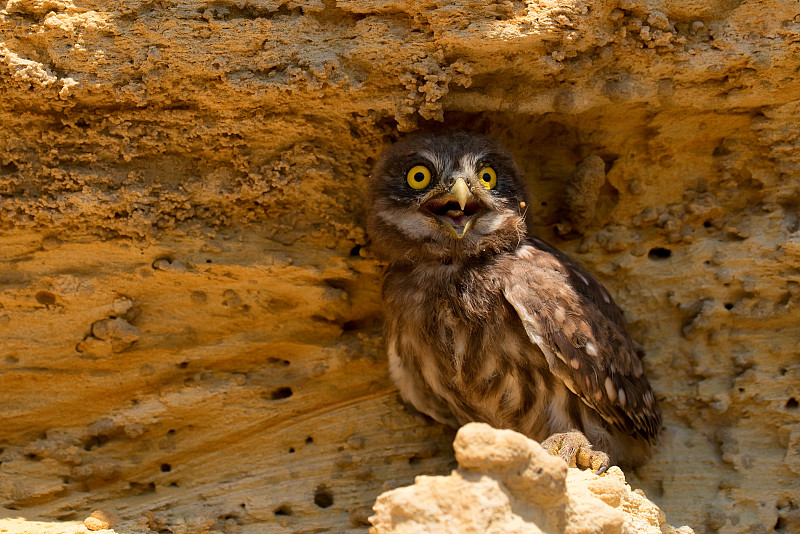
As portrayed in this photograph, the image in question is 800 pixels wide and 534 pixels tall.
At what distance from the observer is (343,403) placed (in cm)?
430

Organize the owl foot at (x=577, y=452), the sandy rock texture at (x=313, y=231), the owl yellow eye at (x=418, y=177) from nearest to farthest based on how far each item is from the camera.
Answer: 1. the owl foot at (x=577, y=452)
2. the sandy rock texture at (x=313, y=231)
3. the owl yellow eye at (x=418, y=177)

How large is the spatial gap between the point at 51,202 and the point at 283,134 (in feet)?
3.82

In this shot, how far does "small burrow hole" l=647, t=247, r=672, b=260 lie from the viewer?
4.45 metres

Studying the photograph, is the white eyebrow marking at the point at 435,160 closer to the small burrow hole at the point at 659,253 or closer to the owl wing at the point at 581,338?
the owl wing at the point at 581,338

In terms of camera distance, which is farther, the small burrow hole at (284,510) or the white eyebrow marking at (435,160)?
the small burrow hole at (284,510)

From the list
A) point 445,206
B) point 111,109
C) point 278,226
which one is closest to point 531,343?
point 445,206

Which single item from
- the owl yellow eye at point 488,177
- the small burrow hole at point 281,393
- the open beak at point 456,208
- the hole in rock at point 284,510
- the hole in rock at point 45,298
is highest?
the owl yellow eye at point 488,177

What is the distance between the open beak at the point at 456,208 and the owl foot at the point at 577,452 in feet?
3.32

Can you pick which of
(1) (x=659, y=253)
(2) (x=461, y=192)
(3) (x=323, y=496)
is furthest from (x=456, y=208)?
(3) (x=323, y=496)

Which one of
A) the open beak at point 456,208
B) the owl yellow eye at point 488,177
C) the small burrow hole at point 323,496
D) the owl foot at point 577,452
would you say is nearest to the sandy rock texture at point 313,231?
the small burrow hole at point 323,496

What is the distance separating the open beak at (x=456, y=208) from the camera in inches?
143

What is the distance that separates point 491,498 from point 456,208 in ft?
5.36

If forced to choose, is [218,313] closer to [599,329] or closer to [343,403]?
[343,403]

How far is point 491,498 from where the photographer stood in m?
2.54
